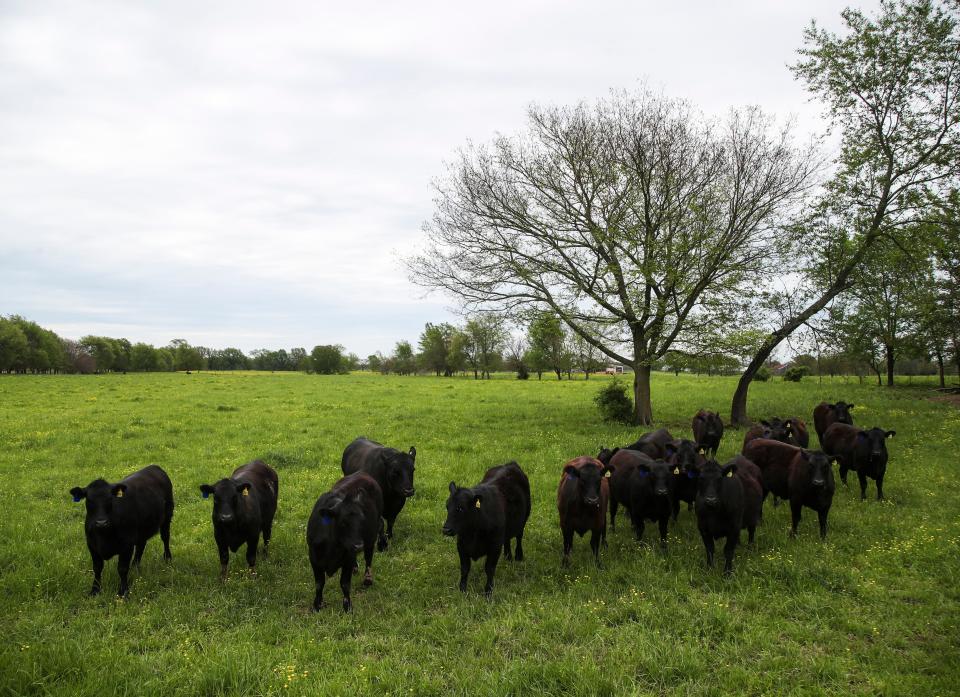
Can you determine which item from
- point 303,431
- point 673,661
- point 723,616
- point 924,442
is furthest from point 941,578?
point 303,431

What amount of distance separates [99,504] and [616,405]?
17.6 meters

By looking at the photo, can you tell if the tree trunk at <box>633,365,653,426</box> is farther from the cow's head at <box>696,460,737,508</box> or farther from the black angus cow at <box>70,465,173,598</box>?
the black angus cow at <box>70,465,173,598</box>

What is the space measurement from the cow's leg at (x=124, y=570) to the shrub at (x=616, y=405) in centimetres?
1723

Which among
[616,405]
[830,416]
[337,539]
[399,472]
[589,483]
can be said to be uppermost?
[830,416]

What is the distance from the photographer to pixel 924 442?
1556 centimetres

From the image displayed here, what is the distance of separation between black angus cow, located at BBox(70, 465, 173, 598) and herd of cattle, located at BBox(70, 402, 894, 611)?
13mm

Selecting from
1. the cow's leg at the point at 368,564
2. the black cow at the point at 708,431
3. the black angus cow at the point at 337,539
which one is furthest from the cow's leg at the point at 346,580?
the black cow at the point at 708,431

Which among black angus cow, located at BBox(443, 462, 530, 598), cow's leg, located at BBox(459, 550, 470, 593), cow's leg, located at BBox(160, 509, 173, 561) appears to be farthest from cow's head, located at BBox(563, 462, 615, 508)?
cow's leg, located at BBox(160, 509, 173, 561)

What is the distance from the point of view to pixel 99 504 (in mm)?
6727

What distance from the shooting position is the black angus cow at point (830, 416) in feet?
51.0

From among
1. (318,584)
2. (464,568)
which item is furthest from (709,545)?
(318,584)

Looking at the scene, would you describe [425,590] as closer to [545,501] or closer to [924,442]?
[545,501]

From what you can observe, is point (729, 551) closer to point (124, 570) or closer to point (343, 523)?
point (343, 523)

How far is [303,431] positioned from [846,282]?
20.7m
